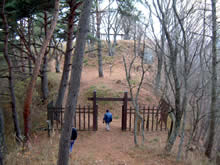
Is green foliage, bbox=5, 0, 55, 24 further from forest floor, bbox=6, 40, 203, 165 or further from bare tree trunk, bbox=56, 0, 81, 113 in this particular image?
forest floor, bbox=6, 40, 203, 165

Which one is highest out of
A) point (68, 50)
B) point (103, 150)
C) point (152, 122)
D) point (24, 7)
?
point (24, 7)

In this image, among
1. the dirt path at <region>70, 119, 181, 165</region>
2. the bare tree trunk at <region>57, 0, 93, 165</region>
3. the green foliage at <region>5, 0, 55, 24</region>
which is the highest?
the green foliage at <region>5, 0, 55, 24</region>

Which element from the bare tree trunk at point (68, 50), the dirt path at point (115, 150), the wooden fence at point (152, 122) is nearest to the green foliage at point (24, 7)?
the bare tree trunk at point (68, 50)

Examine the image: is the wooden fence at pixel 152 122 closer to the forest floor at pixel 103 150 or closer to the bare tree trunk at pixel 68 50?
the forest floor at pixel 103 150

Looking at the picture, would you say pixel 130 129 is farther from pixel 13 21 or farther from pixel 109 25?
pixel 109 25

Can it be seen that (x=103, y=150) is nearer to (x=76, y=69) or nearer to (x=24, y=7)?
(x=76, y=69)

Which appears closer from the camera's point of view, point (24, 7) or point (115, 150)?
point (24, 7)

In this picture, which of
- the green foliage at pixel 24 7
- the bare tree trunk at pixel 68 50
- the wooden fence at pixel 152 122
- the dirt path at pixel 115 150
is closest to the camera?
the dirt path at pixel 115 150

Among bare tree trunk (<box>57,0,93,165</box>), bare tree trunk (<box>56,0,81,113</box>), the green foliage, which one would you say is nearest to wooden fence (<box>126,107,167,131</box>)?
bare tree trunk (<box>56,0,81,113</box>)

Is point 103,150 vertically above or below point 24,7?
below

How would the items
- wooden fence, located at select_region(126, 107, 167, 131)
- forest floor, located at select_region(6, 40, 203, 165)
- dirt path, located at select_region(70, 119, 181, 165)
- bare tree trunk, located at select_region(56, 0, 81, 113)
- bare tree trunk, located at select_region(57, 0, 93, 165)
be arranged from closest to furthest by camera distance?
bare tree trunk, located at select_region(57, 0, 93, 165)
forest floor, located at select_region(6, 40, 203, 165)
dirt path, located at select_region(70, 119, 181, 165)
bare tree trunk, located at select_region(56, 0, 81, 113)
wooden fence, located at select_region(126, 107, 167, 131)

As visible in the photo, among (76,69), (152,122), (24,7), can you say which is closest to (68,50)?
(24,7)

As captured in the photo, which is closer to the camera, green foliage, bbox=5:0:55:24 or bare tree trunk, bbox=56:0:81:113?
green foliage, bbox=5:0:55:24

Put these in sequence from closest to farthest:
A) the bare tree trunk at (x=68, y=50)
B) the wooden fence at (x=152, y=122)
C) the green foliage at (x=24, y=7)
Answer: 1. the green foliage at (x=24, y=7)
2. the bare tree trunk at (x=68, y=50)
3. the wooden fence at (x=152, y=122)
